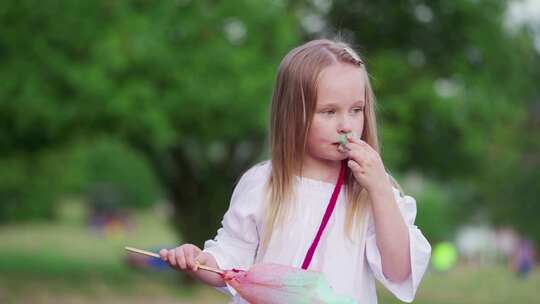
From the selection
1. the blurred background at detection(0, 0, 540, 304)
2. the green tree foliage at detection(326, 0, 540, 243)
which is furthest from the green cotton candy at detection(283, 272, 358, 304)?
the green tree foliage at detection(326, 0, 540, 243)

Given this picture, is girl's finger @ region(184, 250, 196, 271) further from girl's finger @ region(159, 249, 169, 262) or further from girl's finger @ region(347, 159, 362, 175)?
girl's finger @ region(347, 159, 362, 175)

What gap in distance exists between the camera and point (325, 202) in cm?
289

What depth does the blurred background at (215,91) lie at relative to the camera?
10.2 meters

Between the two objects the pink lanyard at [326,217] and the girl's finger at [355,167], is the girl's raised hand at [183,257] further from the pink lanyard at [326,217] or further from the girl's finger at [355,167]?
the girl's finger at [355,167]

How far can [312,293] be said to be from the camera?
269 cm

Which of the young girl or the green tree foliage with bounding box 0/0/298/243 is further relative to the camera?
the green tree foliage with bounding box 0/0/298/243

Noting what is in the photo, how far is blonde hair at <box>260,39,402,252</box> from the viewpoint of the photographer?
288cm

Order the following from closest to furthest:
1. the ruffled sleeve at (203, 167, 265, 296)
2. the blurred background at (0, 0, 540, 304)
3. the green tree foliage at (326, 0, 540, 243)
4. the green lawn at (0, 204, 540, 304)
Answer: the ruffled sleeve at (203, 167, 265, 296) < the blurred background at (0, 0, 540, 304) < the green lawn at (0, 204, 540, 304) < the green tree foliage at (326, 0, 540, 243)

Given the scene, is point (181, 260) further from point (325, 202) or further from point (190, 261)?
point (325, 202)

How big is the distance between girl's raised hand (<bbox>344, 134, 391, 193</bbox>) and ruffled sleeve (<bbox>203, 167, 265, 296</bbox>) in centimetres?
35

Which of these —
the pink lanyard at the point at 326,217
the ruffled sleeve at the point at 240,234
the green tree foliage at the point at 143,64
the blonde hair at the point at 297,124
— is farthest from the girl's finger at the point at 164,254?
the green tree foliage at the point at 143,64

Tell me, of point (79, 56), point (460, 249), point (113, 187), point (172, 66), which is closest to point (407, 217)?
point (172, 66)

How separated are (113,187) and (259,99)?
35692 mm

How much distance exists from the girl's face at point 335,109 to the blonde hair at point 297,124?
0.02m
